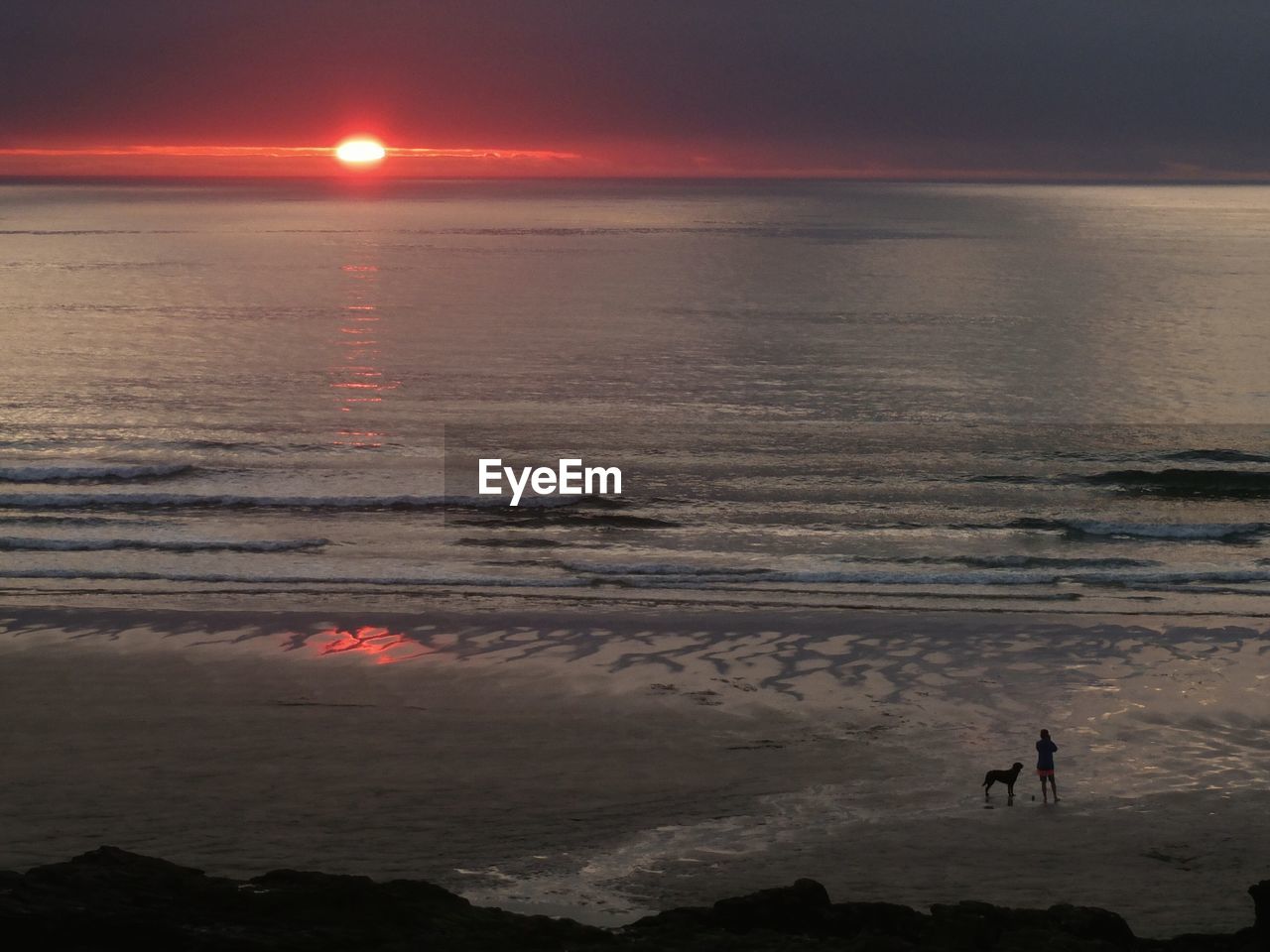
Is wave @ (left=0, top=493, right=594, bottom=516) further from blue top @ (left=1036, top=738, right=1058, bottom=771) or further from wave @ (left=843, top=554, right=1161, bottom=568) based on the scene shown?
blue top @ (left=1036, top=738, right=1058, bottom=771)

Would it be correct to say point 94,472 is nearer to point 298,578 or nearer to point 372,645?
point 298,578

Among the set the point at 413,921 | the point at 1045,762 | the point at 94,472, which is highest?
the point at 94,472

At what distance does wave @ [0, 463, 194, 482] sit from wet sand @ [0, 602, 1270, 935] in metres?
12.6

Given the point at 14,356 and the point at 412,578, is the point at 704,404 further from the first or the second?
the point at 14,356

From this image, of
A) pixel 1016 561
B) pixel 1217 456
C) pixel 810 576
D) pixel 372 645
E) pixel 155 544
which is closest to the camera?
pixel 372 645

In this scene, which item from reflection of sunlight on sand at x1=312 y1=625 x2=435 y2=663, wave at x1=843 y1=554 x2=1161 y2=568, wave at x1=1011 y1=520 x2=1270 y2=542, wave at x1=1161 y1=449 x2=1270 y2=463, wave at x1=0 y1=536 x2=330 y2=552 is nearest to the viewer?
reflection of sunlight on sand at x1=312 y1=625 x2=435 y2=663

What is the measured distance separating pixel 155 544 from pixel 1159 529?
24.8 m

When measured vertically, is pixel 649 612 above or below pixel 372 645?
above

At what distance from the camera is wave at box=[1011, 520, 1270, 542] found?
1314 inches

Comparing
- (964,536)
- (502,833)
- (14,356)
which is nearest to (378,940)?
(502,833)

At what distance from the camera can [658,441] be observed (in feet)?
142

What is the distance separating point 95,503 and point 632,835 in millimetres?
24645

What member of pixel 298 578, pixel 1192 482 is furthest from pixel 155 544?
pixel 1192 482

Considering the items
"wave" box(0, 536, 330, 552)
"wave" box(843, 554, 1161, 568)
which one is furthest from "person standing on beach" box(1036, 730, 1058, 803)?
"wave" box(0, 536, 330, 552)
